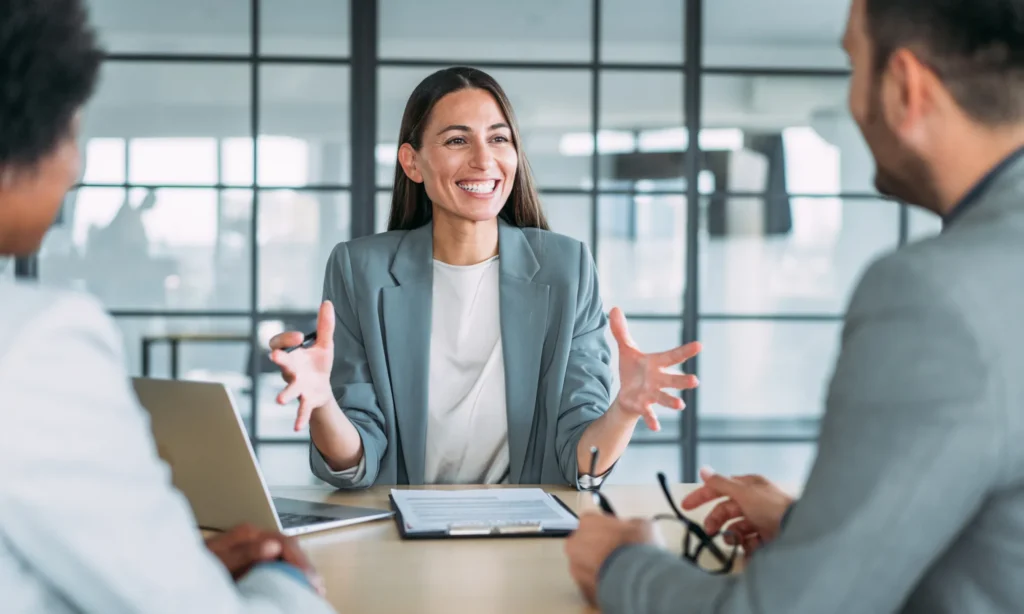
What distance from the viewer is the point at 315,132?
4145 mm

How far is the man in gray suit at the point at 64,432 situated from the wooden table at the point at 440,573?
1.02 feet

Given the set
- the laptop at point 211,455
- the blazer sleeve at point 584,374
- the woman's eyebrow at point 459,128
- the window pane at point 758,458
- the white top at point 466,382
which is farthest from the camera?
the window pane at point 758,458

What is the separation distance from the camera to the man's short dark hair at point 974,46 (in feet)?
2.70

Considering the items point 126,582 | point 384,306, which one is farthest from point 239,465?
point 384,306

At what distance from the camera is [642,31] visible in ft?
14.1

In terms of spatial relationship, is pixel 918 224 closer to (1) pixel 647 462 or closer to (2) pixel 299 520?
(1) pixel 647 462

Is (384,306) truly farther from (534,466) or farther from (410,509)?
(410,509)

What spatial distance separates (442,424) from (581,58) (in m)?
2.59

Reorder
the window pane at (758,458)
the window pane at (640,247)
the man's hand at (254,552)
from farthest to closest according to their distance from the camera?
the window pane at (758,458) → the window pane at (640,247) → the man's hand at (254,552)

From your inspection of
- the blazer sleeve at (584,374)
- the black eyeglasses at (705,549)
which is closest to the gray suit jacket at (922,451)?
the black eyeglasses at (705,549)

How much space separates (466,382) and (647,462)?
92.3 inches

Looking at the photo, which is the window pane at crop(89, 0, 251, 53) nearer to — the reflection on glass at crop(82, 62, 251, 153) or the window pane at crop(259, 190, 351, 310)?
the reflection on glass at crop(82, 62, 251, 153)

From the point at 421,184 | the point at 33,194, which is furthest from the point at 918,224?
the point at 33,194

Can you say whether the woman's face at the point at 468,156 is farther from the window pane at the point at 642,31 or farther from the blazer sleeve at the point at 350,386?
the window pane at the point at 642,31
